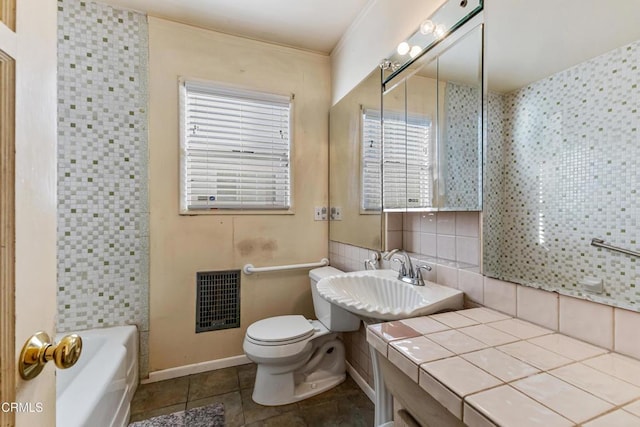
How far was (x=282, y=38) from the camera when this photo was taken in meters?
2.10

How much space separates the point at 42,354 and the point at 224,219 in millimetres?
1640

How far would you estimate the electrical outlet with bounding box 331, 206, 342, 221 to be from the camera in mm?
2165

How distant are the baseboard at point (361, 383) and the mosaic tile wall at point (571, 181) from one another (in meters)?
1.16

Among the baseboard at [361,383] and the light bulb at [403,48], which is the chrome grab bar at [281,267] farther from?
the light bulb at [403,48]

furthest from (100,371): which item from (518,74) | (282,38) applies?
(282,38)

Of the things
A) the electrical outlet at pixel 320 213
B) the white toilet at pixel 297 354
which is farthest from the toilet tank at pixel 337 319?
the electrical outlet at pixel 320 213

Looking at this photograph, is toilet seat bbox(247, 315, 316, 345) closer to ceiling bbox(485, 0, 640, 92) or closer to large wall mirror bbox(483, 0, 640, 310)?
large wall mirror bbox(483, 0, 640, 310)

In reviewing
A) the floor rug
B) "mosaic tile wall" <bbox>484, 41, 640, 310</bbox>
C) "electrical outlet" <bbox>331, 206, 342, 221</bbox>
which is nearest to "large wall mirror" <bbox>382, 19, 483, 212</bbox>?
"mosaic tile wall" <bbox>484, 41, 640, 310</bbox>

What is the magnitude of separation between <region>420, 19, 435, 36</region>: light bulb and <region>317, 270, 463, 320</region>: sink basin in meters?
1.16

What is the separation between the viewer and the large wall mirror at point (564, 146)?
2.36 feet

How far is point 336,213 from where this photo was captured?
222 cm

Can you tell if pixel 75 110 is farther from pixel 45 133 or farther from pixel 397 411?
pixel 397 411

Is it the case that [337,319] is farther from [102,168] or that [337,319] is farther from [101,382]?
[102,168]

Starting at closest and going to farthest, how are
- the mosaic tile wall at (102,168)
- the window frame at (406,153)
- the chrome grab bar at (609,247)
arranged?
the chrome grab bar at (609,247) < the window frame at (406,153) < the mosaic tile wall at (102,168)
